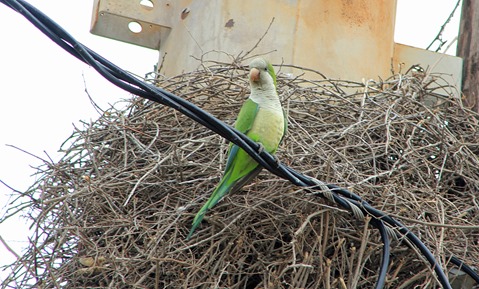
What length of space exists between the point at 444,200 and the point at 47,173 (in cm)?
282

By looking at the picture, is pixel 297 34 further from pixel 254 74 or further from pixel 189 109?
pixel 189 109

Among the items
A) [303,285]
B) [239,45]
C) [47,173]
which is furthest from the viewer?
[239,45]

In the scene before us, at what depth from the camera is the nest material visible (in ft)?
17.1

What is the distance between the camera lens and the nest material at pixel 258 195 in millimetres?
5199

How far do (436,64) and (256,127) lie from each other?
98.2 inches

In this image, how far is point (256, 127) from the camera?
5152mm

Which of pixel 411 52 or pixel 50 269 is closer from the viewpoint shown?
pixel 50 269

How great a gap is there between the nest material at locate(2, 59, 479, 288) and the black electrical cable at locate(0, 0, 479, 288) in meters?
0.16

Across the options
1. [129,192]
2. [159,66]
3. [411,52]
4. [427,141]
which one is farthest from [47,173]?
[411,52]

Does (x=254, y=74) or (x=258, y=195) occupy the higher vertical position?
(x=254, y=74)

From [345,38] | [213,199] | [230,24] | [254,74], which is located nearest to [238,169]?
[213,199]

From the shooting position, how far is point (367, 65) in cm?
736

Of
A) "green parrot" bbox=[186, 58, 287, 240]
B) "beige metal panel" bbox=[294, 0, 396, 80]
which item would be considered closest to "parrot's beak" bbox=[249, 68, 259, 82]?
"green parrot" bbox=[186, 58, 287, 240]

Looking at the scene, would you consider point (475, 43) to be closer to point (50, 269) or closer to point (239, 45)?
point (239, 45)
